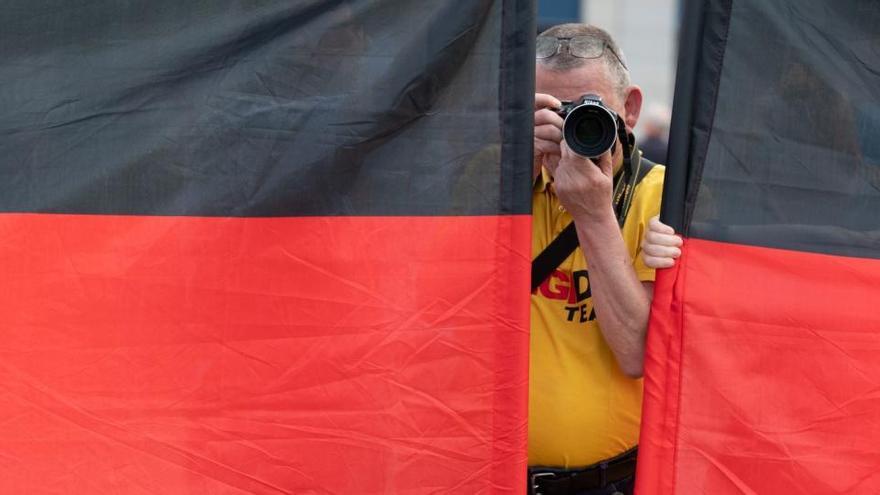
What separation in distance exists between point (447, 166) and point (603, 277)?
41cm

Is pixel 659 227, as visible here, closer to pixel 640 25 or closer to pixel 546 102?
pixel 546 102

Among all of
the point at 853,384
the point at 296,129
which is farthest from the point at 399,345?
the point at 853,384

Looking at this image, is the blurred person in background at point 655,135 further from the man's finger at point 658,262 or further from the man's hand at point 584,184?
the man's finger at point 658,262

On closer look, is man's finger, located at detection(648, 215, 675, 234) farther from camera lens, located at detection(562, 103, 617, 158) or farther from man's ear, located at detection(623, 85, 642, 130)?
man's ear, located at detection(623, 85, 642, 130)

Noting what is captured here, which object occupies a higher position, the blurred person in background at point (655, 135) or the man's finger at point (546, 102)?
the blurred person in background at point (655, 135)

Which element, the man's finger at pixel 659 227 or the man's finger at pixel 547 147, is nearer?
the man's finger at pixel 659 227

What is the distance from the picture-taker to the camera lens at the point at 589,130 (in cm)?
209

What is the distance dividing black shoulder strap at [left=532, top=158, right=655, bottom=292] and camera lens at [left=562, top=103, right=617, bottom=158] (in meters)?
0.36

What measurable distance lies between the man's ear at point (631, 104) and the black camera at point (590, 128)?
0.49 metres

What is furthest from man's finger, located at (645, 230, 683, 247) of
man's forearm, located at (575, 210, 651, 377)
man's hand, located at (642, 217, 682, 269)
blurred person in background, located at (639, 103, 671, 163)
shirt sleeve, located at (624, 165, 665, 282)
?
blurred person in background, located at (639, 103, 671, 163)

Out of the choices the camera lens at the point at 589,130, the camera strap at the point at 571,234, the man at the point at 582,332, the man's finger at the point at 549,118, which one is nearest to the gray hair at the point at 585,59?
the man at the point at 582,332

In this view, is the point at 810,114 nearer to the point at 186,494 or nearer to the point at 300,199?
the point at 300,199

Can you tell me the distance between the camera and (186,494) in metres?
2.09

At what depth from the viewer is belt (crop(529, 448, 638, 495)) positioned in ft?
8.01
